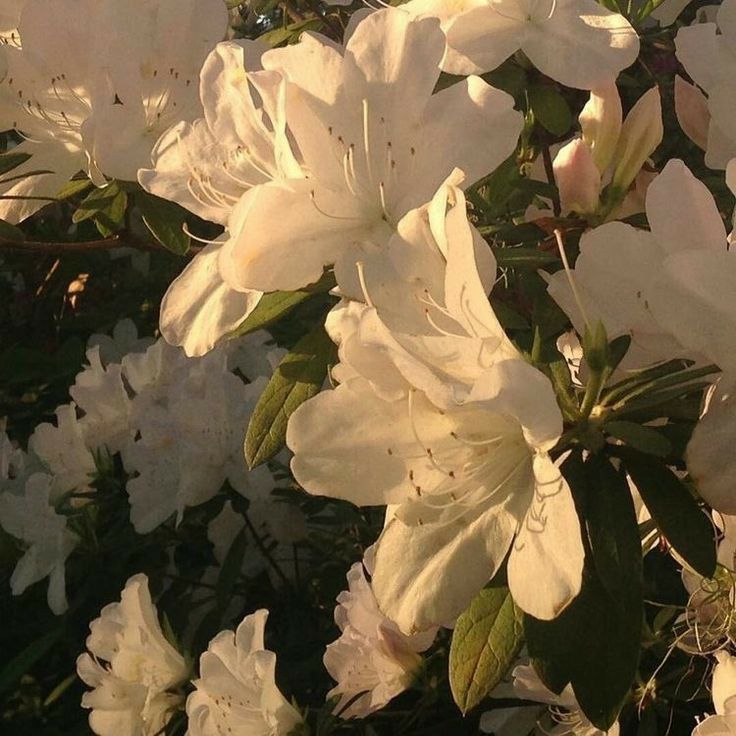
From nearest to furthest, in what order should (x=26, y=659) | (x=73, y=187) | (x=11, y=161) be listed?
1. (x=11, y=161)
2. (x=73, y=187)
3. (x=26, y=659)

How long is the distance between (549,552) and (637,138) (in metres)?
0.42

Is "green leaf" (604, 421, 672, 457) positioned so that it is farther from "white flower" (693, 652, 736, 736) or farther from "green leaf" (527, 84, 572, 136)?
"green leaf" (527, 84, 572, 136)

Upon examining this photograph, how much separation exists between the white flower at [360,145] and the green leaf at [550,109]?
27 centimetres

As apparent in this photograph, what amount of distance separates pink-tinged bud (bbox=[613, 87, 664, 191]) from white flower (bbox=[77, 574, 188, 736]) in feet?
2.82

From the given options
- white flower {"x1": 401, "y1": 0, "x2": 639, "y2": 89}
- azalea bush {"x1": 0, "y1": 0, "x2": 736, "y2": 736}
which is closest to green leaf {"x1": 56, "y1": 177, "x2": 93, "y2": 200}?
azalea bush {"x1": 0, "y1": 0, "x2": 736, "y2": 736}

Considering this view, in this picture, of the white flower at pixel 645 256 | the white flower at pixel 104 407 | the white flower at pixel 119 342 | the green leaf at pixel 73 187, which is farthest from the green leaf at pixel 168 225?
the white flower at pixel 119 342

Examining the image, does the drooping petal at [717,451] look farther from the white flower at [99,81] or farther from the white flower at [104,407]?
the white flower at [104,407]

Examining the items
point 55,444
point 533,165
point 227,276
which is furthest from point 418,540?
point 55,444

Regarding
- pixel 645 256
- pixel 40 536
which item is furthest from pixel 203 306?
pixel 40 536

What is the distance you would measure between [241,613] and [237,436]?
1.26 feet

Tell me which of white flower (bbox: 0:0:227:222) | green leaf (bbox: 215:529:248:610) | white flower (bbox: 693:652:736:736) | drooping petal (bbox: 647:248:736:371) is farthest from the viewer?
green leaf (bbox: 215:529:248:610)

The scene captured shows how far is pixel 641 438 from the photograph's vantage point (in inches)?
23.1

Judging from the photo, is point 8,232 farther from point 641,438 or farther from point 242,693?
point 641,438

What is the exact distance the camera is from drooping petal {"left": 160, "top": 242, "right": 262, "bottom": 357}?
0.80 meters
